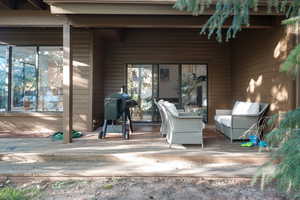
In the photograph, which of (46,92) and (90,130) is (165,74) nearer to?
(90,130)

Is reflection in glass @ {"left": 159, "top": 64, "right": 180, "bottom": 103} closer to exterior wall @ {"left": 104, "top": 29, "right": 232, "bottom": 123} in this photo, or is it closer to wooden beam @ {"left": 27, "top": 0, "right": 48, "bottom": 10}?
exterior wall @ {"left": 104, "top": 29, "right": 232, "bottom": 123}

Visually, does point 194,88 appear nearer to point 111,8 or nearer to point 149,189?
point 111,8

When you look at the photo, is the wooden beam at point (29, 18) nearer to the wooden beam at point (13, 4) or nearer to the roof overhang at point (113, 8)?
the roof overhang at point (113, 8)

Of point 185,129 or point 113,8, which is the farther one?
point 185,129

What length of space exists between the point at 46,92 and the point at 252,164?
5.41m

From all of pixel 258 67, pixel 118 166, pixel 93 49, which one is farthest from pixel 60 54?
pixel 258 67

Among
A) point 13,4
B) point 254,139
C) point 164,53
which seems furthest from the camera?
point 164,53

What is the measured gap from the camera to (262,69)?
5508 mm

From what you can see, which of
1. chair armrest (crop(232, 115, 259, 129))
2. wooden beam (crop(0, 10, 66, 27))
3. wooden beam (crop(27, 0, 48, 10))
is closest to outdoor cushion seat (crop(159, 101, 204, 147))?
chair armrest (crop(232, 115, 259, 129))

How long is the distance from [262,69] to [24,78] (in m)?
6.09

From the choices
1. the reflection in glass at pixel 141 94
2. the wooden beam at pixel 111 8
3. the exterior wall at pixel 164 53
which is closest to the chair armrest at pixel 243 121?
the wooden beam at pixel 111 8

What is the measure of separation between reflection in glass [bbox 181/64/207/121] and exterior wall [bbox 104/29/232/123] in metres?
0.23

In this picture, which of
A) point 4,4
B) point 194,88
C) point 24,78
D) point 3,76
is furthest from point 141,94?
point 4,4

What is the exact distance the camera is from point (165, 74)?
8023mm
